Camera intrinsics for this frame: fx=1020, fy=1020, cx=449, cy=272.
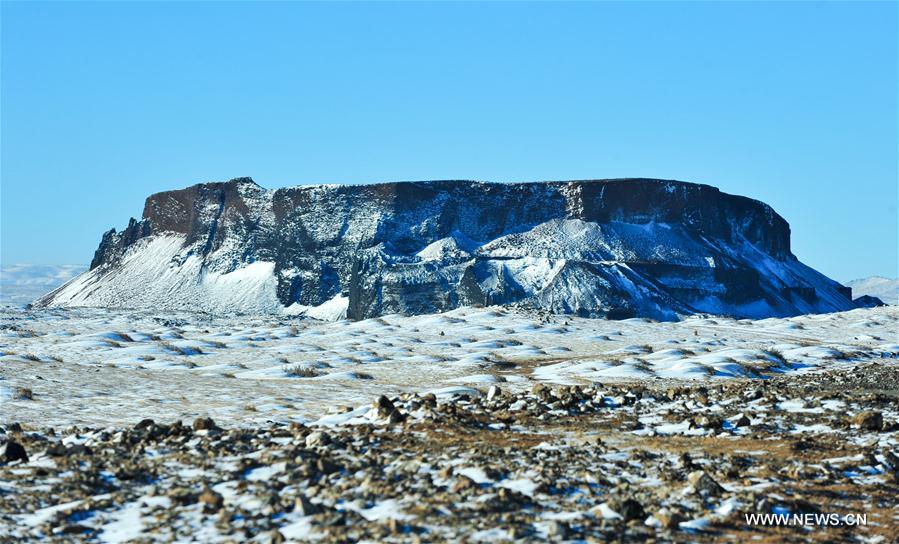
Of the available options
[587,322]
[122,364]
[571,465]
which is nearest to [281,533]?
[571,465]

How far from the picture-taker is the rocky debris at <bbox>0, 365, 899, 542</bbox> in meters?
11.6

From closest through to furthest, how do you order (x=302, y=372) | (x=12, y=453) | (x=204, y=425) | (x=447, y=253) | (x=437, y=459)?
(x=437, y=459)
(x=12, y=453)
(x=204, y=425)
(x=302, y=372)
(x=447, y=253)

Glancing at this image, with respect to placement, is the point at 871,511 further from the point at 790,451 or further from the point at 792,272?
the point at 792,272

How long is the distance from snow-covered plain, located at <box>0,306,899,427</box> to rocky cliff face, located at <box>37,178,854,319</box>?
46381mm

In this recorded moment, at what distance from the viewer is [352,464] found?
1402 centimetres

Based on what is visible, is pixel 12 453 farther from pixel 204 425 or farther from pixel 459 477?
pixel 459 477

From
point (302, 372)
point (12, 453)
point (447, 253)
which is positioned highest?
point (447, 253)

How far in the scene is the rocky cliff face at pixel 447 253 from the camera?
114 metres

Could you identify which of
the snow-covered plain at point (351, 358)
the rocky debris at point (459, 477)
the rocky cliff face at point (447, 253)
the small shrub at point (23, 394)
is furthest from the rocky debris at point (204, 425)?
the rocky cliff face at point (447, 253)

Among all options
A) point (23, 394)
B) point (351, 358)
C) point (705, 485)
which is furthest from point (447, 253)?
point (705, 485)

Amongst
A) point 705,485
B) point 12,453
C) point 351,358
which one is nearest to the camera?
point 705,485

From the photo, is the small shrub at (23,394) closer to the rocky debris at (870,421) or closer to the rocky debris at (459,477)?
the rocky debris at (459,477)

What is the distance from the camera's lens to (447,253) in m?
120

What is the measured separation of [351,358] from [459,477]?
27758mm
